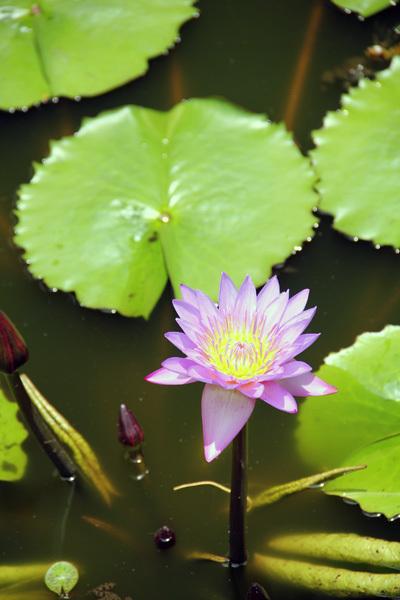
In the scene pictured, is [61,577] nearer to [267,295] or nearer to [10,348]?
[10,348]

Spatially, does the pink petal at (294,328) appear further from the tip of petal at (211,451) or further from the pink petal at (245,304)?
the tip of petal at (211,451)

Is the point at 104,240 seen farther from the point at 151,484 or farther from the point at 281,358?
the point at 281,358

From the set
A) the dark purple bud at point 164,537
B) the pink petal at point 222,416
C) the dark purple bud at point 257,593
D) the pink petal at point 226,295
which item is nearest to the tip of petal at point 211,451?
the pink petal at point 222,416

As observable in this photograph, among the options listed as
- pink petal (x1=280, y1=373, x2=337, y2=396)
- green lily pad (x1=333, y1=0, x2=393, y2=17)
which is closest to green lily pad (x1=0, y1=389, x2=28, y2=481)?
pink petal (x1=280, y1=373, x2=337, y2=396)

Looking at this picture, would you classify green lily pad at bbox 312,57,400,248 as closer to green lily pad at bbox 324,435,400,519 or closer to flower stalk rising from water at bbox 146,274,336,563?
green lily pad at bbox 324,435,400,519

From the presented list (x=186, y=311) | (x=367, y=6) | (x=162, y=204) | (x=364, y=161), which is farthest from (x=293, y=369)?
(x=367, y=6)
